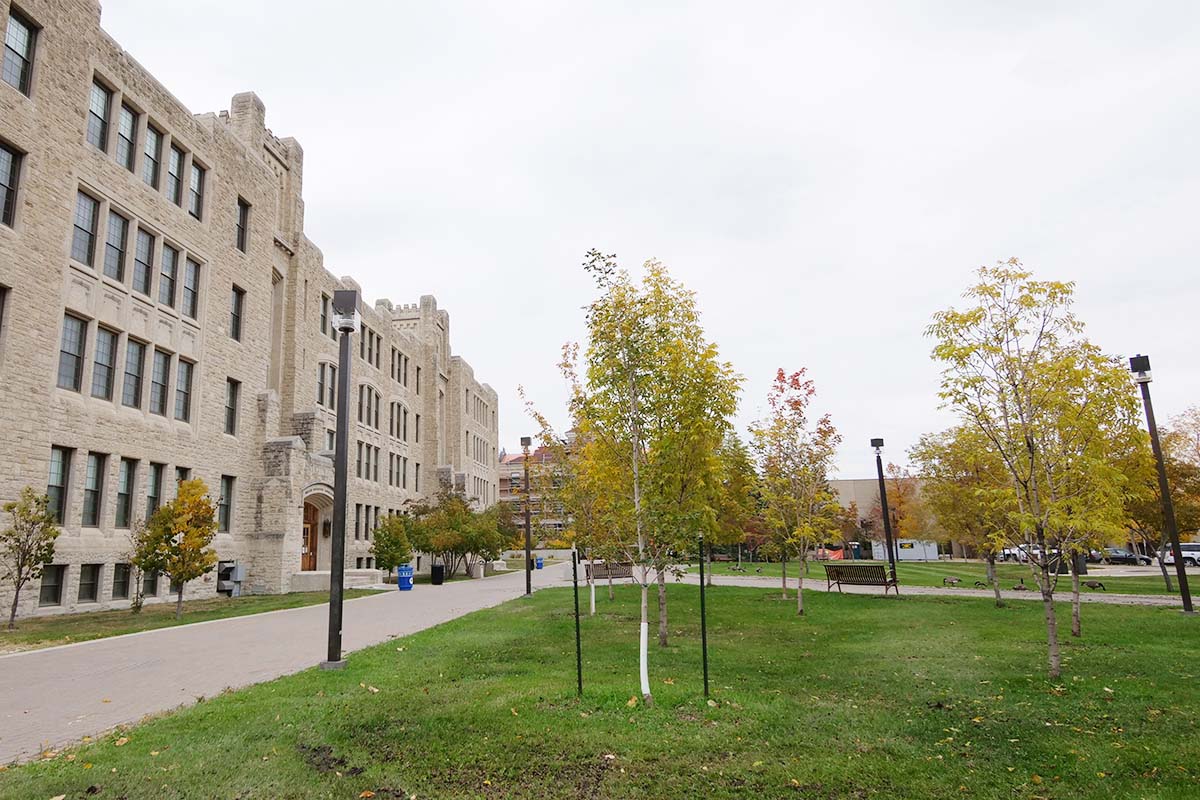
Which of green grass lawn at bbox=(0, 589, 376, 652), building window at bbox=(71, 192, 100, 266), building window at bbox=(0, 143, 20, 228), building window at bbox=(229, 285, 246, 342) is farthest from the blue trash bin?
building window at bbox=(0, 143, 20, 228)

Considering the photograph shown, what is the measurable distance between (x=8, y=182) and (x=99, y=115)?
4.33 meters

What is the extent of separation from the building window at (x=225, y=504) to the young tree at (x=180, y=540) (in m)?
6.41

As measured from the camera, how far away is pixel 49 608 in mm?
17406

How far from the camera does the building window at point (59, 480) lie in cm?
1788

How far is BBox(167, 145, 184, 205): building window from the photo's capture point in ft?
75.5

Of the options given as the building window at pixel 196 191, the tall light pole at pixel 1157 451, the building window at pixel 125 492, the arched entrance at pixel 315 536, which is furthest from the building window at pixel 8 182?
the tall light pole at pixel 1157 451

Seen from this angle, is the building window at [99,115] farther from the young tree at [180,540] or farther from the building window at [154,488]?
the young tree at [180,540]

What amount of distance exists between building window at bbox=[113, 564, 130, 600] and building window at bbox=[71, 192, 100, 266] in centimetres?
888

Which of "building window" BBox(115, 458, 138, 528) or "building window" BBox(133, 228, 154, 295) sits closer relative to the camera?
"building window" BBox(115, 458, 138, 528)

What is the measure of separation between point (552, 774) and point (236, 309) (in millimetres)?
26685

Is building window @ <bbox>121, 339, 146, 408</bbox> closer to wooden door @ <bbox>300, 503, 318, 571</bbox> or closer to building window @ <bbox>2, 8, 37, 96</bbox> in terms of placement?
building window @ <bbox>2, 8, 37, 96</bbox>

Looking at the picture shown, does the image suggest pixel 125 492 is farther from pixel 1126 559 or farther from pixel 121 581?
pixel 1126 559

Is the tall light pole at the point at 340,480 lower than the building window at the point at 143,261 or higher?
lower

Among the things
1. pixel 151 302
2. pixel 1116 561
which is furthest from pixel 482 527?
pixel 1116 561
